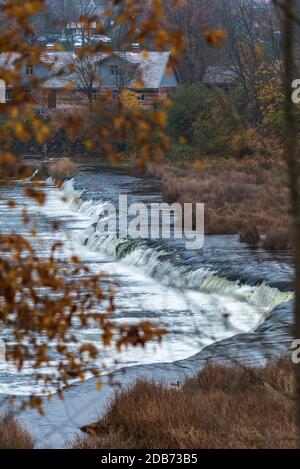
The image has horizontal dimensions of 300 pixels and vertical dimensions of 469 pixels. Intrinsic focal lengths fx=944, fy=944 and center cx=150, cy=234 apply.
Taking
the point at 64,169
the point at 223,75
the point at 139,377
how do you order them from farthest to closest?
the point at 223,75, the point at 64,169, the point at 139,377

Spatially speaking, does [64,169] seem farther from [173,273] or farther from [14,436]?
[14,436]

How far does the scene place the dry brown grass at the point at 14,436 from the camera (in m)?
8.51

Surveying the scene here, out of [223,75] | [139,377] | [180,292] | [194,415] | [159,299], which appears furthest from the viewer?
[223,75]

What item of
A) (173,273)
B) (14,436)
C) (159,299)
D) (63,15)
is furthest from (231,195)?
(63,15)

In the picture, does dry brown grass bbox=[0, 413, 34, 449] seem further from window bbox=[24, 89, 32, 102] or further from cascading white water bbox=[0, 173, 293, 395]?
window bbox=[24, 89, 32, 102]

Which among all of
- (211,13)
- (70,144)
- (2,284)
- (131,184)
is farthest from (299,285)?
(211,13)

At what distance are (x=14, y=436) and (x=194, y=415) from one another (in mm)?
1708

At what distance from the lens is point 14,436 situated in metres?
8.77

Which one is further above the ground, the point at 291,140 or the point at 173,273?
the point at 291,140

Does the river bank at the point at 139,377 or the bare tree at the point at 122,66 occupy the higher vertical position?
the bare tree at the point at 122,66

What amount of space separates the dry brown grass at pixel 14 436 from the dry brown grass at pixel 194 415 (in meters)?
0.46

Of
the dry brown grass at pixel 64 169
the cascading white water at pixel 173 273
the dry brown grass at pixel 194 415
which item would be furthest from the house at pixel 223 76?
the dry brown grass at pixel 194 415

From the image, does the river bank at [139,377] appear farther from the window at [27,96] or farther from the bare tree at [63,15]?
the window at [27,96]

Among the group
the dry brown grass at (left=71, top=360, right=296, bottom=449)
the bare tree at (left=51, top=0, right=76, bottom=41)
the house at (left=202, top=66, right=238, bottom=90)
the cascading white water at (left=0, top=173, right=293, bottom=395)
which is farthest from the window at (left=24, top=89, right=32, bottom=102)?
the house at (left=202, top=66, right=238, bottom=90)
